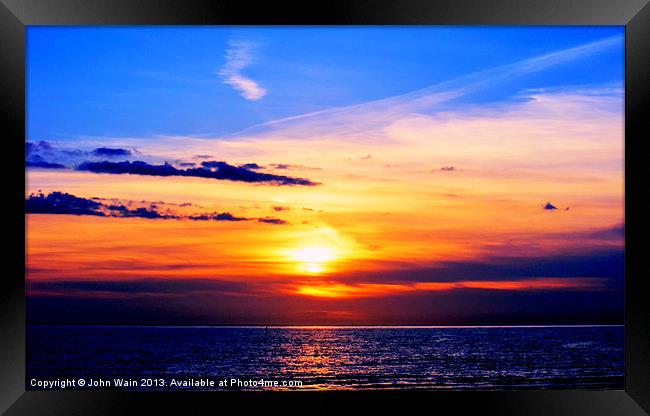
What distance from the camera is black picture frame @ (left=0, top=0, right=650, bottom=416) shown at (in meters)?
4.09

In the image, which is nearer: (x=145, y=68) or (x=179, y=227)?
(x=179, y=227)

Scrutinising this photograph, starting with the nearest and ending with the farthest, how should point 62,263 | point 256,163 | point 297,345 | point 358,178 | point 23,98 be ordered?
point 23,98 → point 62,263 → point 256,163 → point 358,178 → point 297,345

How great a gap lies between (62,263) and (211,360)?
870 cm

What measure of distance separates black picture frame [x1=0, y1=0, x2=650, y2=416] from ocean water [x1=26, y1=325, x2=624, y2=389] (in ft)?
50.5

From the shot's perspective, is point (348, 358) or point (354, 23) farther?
point (348, 358)

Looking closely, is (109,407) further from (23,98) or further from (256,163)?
(256,163)

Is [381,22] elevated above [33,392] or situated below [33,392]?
above

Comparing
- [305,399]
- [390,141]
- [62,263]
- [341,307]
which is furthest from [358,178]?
[305,399]

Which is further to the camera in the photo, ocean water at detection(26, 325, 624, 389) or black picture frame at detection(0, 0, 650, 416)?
ocean water at detection(26, 325, 624, 389)

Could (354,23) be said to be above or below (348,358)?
above

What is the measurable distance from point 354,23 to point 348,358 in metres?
23.4

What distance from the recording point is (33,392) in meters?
4.33

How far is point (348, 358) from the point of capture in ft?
87.4

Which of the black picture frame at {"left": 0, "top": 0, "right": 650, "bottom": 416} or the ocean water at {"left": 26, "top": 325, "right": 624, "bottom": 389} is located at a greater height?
the black picture frame at {"left": 0, "top": 0, "right": 650, "bottom": 416}
